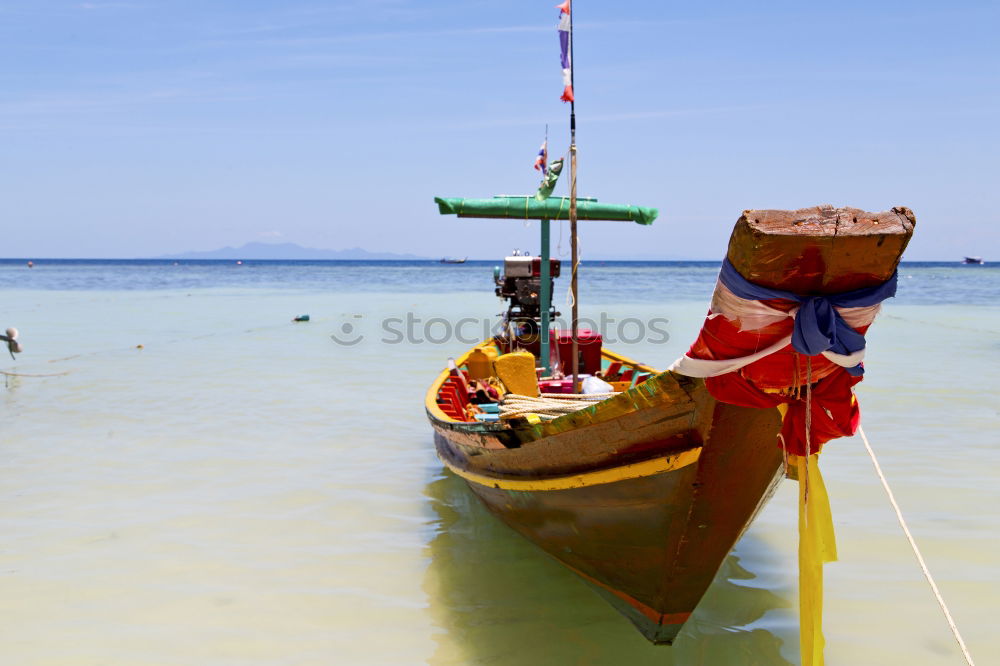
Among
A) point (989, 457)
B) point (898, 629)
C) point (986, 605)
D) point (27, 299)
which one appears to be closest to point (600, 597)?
point (898, 629)

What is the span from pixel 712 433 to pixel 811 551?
811 millimetres

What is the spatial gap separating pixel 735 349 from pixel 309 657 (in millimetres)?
3901

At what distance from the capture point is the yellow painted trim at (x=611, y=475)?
163 inches

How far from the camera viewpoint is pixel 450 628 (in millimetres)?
5586

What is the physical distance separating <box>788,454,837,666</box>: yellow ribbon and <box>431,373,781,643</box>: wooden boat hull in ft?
1.20

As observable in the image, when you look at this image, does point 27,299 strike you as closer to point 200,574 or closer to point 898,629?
point 200,574

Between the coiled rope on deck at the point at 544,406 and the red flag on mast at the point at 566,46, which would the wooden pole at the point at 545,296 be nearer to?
the red flag on mast at the point at 566,46

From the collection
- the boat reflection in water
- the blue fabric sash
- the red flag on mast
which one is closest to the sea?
the boat reflection in water

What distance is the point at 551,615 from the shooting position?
18.6ft

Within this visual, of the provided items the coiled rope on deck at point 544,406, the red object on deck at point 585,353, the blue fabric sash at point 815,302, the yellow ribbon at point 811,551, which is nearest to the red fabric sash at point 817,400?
the yellow ribbon at point 811,551

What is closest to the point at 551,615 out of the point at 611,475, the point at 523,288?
the point at 611,475

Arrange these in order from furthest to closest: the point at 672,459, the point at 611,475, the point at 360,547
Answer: the point at 360,547 < the point at 611,475 < the point at 672,459

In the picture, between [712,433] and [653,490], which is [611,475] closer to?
[653,490]

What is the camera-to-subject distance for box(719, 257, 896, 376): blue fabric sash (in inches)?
121
